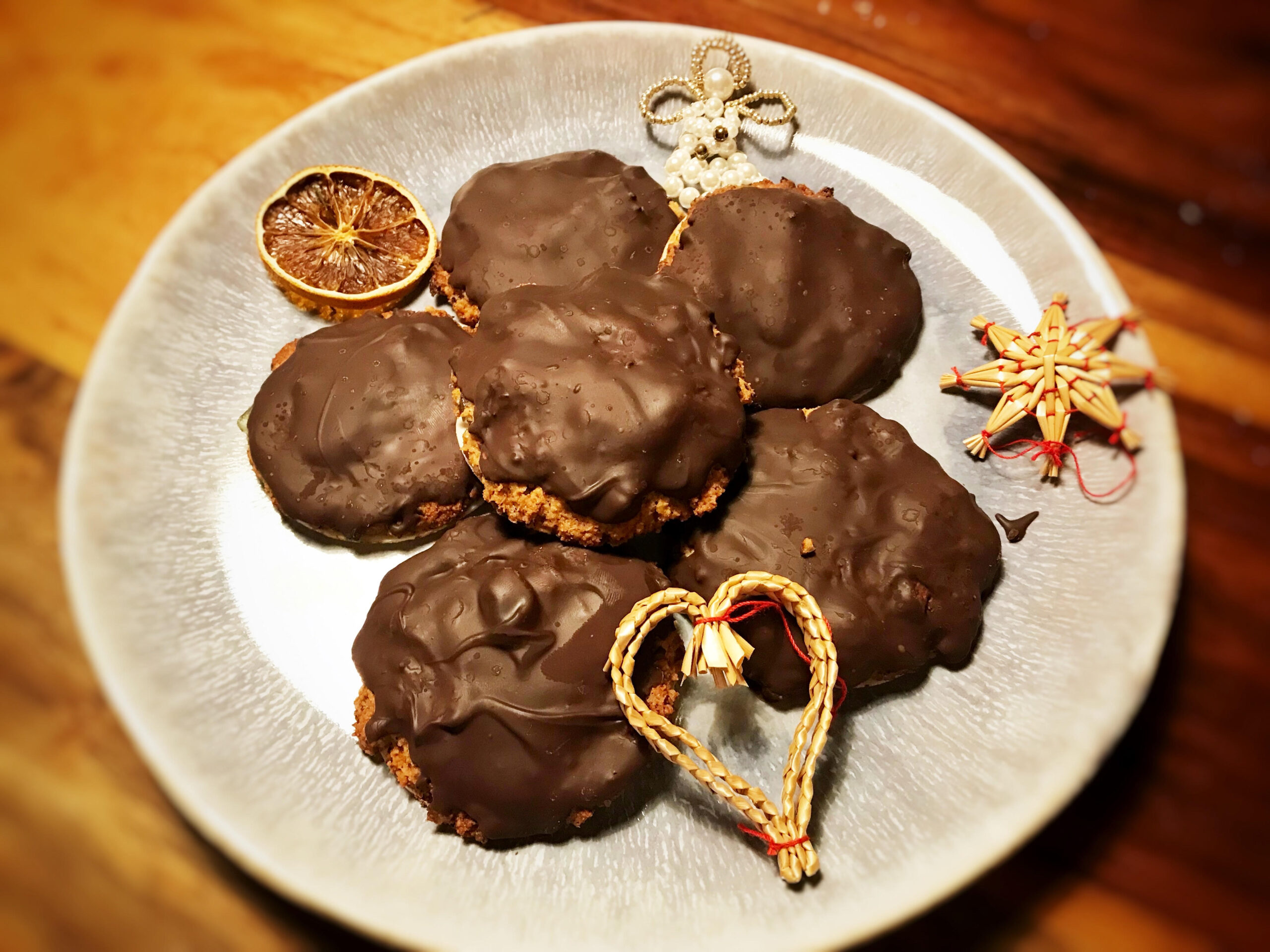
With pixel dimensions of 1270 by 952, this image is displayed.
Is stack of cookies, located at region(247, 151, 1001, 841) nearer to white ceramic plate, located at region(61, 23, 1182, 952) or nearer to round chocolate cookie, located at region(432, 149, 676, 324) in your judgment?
round chocolate cookie, located at region(432, 149, 676, 324)

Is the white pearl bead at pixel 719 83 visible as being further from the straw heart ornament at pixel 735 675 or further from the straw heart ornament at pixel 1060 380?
the straw heart ornament at pixel 735 675

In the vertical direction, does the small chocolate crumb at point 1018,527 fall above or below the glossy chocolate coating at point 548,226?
below

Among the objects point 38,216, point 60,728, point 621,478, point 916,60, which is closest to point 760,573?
point 621,478

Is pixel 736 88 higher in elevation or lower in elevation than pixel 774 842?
higher

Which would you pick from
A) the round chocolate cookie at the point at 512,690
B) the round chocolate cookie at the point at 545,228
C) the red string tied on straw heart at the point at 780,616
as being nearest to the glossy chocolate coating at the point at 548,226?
the round chocolate cookie at the point at 545,228

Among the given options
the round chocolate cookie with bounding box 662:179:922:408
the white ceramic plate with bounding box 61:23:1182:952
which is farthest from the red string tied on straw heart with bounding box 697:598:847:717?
the round chocolate cookie with bounding box 662:179:922:408

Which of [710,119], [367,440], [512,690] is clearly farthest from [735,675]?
[710,119]

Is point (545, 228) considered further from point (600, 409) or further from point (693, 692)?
point (693, 692)
